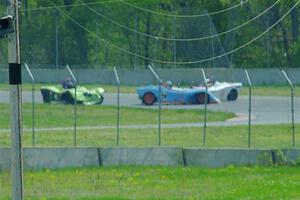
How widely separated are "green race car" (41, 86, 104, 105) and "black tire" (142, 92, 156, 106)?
170cm

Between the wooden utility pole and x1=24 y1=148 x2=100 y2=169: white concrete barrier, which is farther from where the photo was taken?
x1=24 y1=148 x2=100 y2=169: white concrete barrier

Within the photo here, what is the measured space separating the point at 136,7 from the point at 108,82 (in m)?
4.17

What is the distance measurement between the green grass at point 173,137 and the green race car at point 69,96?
10.5 m

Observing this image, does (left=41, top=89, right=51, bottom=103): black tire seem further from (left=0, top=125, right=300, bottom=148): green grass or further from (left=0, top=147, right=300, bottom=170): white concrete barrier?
(left=0, top=147, right=300, bottom=170): white concrete barrier

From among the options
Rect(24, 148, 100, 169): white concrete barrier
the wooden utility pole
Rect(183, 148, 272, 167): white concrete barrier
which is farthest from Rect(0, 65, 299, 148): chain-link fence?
the wooden utility pole

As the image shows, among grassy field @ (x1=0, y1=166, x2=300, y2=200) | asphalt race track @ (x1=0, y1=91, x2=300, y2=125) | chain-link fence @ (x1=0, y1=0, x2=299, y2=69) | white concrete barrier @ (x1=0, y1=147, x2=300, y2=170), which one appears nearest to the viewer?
grassy field @ (x1=0, y1=166, x2=300, y2=200)

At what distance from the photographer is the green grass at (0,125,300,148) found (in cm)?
2619

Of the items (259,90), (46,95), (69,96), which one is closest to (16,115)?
(69,96)

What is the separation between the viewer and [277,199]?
1656 centimetres

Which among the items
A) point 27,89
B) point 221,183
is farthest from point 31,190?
point 27,89

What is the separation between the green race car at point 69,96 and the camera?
40.6 m

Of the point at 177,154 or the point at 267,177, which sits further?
the point at 177,154

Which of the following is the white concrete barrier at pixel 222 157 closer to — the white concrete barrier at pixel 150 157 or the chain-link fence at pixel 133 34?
the white concrete barrier at pixel 150 157

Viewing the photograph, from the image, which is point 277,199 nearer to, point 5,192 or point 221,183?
point 221,183
